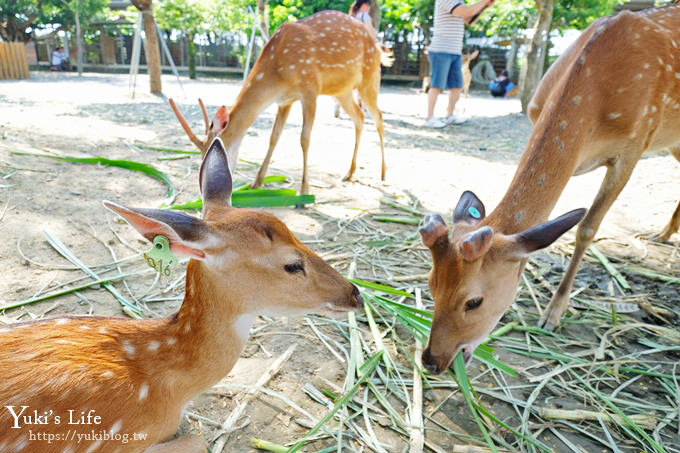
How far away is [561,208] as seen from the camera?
191 inches

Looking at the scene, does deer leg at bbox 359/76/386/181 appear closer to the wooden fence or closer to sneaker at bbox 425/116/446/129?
sneaker at bbox 425/116/446/129

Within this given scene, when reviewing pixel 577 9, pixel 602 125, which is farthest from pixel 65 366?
pixel 577 9

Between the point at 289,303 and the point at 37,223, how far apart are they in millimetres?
2635

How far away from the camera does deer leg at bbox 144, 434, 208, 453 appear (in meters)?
1.73

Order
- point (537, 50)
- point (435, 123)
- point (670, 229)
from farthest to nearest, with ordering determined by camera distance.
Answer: point (537, 50)
point (435, 123)
point (670, 229)

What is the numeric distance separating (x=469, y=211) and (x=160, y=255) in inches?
62.7

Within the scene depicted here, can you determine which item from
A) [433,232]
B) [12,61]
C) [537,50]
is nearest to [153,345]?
[433,232]

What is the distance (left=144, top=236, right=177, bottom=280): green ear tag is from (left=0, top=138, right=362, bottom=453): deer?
0.03 metres

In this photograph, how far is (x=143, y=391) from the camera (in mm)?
1680

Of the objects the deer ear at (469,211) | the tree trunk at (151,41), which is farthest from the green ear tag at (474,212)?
the tree trunk at (151,41)

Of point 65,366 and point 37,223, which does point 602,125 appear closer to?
point 65,366

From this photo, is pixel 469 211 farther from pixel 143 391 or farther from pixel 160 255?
pixel 143 391

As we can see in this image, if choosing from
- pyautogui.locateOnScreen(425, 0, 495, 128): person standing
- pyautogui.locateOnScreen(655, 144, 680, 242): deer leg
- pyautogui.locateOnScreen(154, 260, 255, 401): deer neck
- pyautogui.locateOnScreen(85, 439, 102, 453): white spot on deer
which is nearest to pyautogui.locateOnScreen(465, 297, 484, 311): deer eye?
pyautogui.locateOnScreen(154, 260, 255, 401): deer neck

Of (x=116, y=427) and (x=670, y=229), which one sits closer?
(x=116, y=427)
